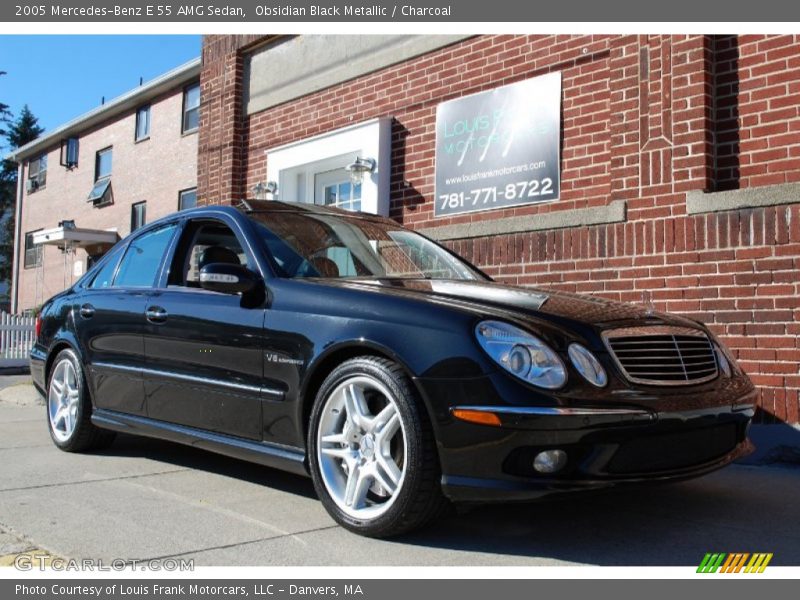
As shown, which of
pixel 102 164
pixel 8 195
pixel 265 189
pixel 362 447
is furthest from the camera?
pixel 8 195

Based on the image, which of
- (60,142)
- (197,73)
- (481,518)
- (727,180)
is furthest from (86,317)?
(60,142)

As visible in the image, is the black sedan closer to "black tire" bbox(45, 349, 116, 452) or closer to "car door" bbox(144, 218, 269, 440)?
"car door" bbox(144, 218, 269, 440)

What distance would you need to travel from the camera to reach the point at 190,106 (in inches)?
755

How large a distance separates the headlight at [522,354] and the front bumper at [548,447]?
0.12 meters

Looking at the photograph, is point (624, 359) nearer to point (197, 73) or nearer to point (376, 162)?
point (376, 162)

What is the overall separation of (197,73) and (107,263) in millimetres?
14227

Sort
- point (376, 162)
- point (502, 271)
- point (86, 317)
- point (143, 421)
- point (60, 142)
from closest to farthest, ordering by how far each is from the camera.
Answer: point (143, 421) → point (86, 317) → point (502, 271) → point (376, 162) → point (60, 142)

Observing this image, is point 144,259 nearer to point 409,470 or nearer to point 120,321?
point 120,321

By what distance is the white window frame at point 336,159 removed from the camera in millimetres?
8891

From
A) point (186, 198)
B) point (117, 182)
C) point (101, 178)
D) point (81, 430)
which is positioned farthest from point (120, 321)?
point (101, 178)

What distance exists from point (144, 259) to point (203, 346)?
1.24 m

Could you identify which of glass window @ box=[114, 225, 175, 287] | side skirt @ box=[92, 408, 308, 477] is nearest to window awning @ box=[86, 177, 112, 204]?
glass window @ box=[114, 225, 175, 287]

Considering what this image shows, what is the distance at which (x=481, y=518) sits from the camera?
3.78 metres

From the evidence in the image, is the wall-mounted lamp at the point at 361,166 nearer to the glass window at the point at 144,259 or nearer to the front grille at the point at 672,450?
the glass window at the point at 144,259
